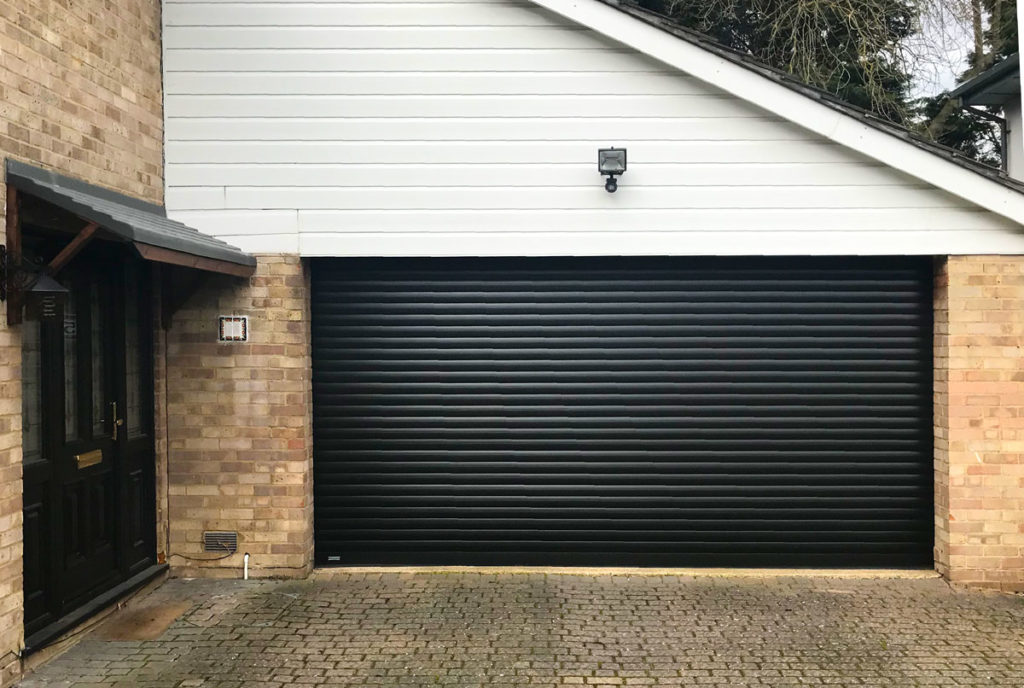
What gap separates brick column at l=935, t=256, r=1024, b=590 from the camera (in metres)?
6.11

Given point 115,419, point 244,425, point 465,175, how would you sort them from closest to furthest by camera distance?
point 115,419 < point 465,175 < point 244,425

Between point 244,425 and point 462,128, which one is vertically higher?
point 462,128

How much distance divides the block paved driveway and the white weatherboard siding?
2.66 metres

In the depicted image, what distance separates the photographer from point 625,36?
605 cm

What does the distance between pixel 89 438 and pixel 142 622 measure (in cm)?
134

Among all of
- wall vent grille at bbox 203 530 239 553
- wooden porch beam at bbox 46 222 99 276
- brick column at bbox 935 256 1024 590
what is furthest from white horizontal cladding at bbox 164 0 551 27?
wall vent grille at bbox 203 530 239 553

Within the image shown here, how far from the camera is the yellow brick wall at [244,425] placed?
6.32 metres

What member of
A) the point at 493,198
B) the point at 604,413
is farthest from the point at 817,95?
the point at 604,413

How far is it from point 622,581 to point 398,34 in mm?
4739

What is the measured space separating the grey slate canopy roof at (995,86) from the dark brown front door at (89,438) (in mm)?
9875

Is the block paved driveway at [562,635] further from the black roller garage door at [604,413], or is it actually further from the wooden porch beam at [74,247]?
the wooden porch beam at [74,247]

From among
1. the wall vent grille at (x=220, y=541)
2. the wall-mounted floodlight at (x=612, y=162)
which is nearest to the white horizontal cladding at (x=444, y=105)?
the wall-mounted floodlight at (x=612, y=162)

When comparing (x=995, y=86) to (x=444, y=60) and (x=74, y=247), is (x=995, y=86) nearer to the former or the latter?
(x=444, y=60)

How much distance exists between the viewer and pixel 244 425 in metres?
6.35
